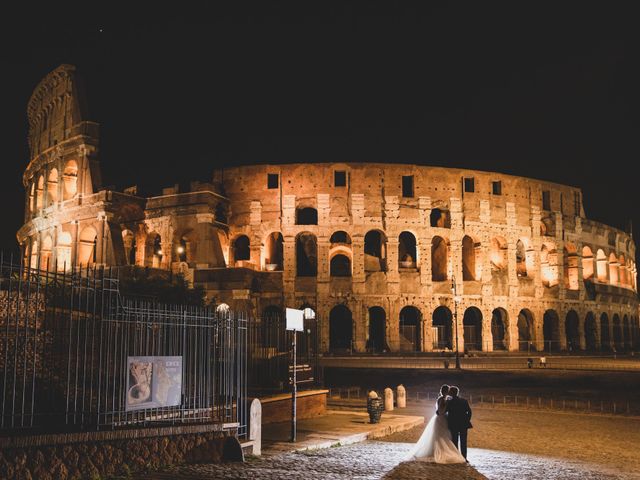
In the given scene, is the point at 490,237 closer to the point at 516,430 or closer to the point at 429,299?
the point at 429,299

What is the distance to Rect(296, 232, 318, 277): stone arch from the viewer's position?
133 ft

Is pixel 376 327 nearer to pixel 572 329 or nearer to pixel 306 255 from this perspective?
pixel 306 255

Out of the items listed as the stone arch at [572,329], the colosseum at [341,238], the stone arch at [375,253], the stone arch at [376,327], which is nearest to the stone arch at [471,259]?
the colosseum at [341,238]

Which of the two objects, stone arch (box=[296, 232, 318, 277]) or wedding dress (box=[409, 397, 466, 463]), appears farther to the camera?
stone arch (box=[296, 232, 318, 277])

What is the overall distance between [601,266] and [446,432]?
132 ft

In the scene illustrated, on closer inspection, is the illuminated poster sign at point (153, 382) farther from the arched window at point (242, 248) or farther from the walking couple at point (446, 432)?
the arched window at point (242, 248)

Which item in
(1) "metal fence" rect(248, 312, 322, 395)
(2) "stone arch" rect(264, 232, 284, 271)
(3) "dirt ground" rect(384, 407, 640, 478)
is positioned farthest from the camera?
(2) "stone arch" rect(264, 232, 284, 271)

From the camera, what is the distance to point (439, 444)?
880 cm

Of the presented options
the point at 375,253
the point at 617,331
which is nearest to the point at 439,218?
the point at 375,253

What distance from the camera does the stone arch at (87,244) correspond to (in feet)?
115

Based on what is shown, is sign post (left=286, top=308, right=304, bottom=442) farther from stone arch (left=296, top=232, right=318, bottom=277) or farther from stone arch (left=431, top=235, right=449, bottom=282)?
stone arch (left=296, top=232, right=318, bottom=277)

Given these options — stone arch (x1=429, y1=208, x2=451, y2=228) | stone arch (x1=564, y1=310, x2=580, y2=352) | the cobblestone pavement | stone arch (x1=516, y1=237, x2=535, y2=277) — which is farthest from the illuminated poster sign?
stone arch (x1=564, y1=310, x2=580, y2=352)

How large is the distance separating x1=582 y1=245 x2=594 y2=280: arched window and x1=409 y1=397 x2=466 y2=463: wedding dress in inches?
1496

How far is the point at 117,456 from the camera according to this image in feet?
24.7
